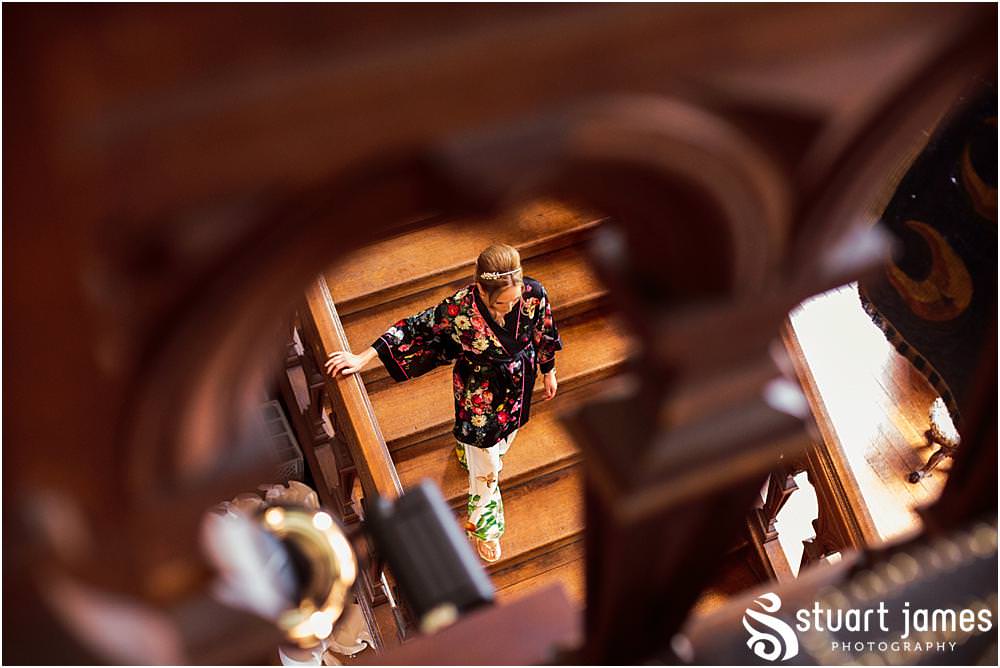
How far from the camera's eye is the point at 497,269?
11.9ft

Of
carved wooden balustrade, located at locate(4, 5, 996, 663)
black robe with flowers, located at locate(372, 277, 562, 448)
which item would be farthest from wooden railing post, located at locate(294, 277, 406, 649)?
carved wooden balustrade, located at locate(4, 5, 996, 663)

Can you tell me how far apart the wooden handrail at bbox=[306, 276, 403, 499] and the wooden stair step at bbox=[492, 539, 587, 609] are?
2.86ft

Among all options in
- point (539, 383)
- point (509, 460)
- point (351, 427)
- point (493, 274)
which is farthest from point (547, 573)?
point (493, 274)

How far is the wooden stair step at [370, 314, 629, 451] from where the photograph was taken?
4609mm

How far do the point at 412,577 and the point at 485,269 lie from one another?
5.57ft

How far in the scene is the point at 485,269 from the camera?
3.64 meters

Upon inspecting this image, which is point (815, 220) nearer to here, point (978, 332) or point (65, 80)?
point (65, 80)

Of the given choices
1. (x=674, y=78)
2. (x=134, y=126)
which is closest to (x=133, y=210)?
(x=134, y=126)

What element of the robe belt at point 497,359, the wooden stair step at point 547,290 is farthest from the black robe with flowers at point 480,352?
the wooden stair step at point 547,290

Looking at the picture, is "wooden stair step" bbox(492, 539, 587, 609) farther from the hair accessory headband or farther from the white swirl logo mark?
the white swirl logo mark

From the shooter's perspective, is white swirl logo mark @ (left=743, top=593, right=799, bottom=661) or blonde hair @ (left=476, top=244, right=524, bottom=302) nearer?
white swirl logo mark @ (left=743, top=593, right=799, bottom=661)

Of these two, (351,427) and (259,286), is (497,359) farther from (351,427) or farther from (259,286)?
(259,286)

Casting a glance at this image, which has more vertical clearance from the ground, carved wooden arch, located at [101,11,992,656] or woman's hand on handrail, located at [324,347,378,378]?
woman's hand on handrail, located at [324,347,378,378]

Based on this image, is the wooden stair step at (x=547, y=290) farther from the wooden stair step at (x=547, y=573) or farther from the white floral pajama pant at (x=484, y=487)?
the wooden stair step at (x=547, y=573)
